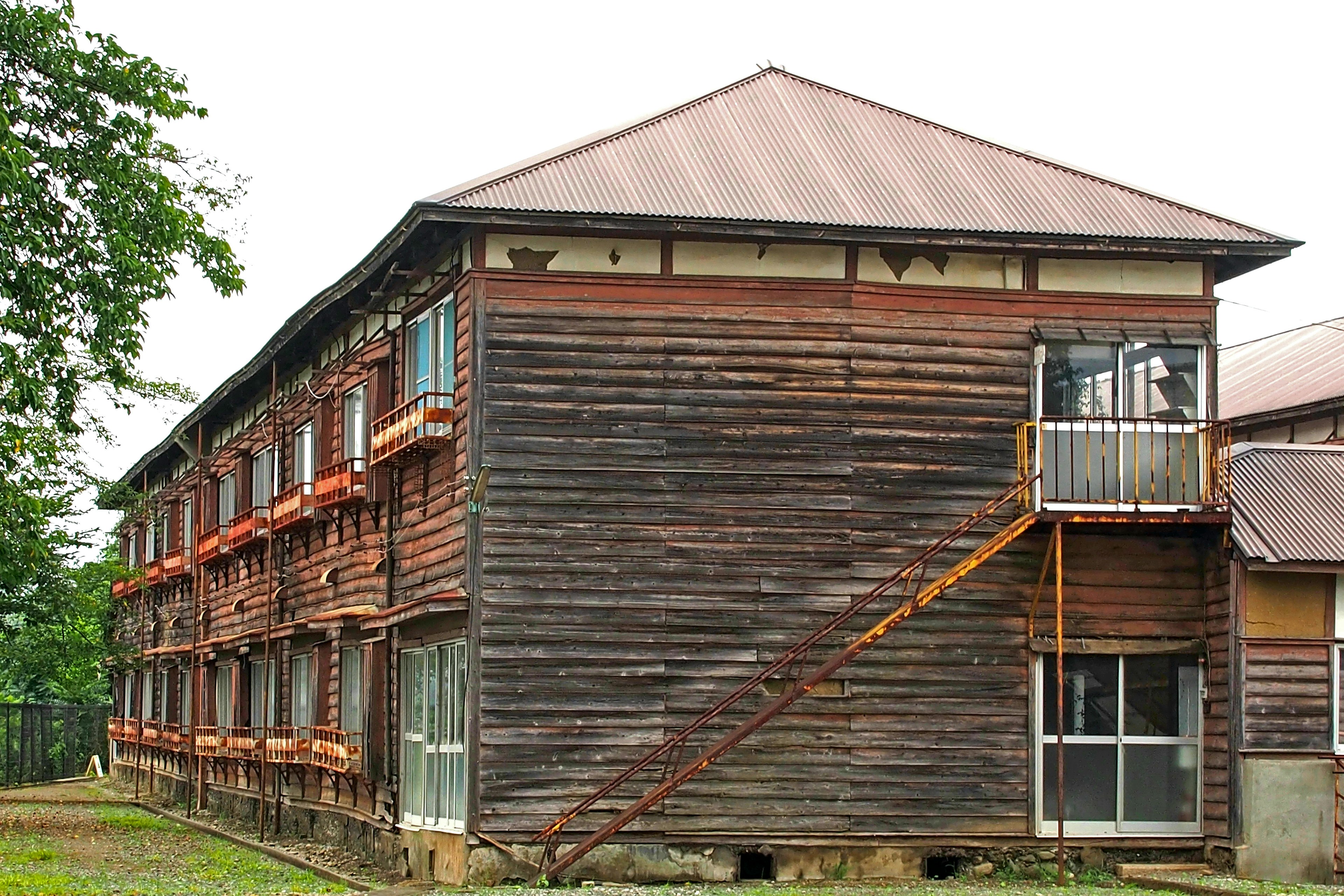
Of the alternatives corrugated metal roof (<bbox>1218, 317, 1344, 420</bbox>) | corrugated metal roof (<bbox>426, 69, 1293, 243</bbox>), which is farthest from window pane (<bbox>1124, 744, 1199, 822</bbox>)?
corrugated metal roof (<bbox>1218, 317, 1344, 420</bbox>)

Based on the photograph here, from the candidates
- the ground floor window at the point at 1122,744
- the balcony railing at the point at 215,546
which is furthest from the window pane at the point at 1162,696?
the balcony railing at the point at 215,546

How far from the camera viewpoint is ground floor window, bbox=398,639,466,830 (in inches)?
776

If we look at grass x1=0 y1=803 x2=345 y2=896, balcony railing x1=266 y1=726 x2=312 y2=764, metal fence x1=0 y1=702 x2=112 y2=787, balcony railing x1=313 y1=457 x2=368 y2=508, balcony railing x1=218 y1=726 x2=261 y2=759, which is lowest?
metal fence x1=0 y1=702 x2=112 y2=787

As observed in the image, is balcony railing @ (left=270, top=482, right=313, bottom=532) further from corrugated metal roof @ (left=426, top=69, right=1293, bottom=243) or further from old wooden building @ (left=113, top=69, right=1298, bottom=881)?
corrugated metal roof @ (left=426, top=69, right=1293, bottom=243)

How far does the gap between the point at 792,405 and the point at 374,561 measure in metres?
7.12

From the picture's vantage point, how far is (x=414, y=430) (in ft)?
68.9

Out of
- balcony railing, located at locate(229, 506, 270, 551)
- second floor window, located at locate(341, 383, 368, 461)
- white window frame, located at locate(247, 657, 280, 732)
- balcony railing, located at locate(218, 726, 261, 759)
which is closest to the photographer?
second floor window, located at locate(341, 383, 368, 461)

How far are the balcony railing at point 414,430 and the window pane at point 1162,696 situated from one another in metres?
8.26

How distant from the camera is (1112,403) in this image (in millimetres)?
20109

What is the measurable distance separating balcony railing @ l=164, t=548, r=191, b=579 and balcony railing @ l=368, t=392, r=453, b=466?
1718 cm

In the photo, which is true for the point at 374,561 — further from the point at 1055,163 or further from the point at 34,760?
the point at 34,760

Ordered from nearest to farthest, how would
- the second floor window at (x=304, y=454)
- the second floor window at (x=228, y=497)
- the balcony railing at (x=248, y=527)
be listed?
the second floor window at (x=304, y=454) < the balcony railing at (x=248, y=527) < the second floor window at (x=228, y=497)

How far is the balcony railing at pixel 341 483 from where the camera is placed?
2384cm

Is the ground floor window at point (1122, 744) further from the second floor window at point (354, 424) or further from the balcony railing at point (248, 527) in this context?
the balcony railing at point (248, 527)
